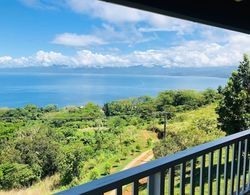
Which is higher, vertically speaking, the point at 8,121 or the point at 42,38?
the point at 42,38

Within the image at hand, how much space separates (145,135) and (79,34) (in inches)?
219

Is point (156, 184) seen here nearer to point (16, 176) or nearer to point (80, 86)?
point (16, 176)

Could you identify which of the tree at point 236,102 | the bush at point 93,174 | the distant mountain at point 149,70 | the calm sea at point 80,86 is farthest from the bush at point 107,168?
the tree at point 236,102

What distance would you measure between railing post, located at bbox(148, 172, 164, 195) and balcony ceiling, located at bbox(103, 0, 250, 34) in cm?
104

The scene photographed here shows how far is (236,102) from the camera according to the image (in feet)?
33.8

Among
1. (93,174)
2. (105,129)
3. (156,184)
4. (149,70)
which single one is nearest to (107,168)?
(93,174)

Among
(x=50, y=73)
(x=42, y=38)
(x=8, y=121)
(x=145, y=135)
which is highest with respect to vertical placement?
(x=42, y=38)

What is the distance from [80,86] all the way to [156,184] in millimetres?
7744

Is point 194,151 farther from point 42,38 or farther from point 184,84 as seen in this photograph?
point 42,38

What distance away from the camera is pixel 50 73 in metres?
7.62

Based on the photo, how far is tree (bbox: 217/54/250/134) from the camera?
32.9 ft

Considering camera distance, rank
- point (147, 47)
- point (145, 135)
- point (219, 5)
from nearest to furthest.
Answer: point (219, 5) < point (145, 135) < point (147, 47)

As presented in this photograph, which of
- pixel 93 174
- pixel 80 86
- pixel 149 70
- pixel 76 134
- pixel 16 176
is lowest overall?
pixel 93 174

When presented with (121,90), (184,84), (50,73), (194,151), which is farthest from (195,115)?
(194,151)
